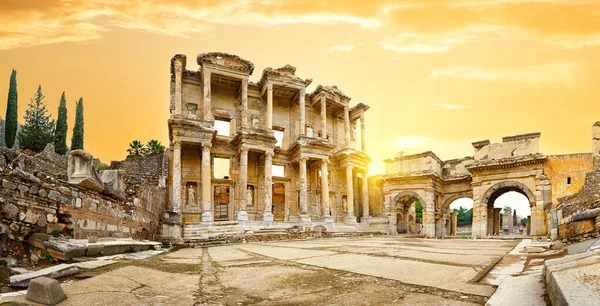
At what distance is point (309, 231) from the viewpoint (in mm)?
20297

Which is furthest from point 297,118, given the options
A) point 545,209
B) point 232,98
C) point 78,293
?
point 78,293

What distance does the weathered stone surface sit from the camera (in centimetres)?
342

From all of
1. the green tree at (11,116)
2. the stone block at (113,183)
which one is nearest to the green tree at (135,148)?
the green tree at (11,116)

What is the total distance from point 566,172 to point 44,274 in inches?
936

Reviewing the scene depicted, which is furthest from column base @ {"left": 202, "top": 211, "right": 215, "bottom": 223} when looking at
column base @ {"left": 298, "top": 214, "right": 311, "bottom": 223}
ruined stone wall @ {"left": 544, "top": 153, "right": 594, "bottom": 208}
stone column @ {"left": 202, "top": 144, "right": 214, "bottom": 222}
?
ruined stone wall @ {"left": 544, "top": 153, "right": 594, "bottom": 208}

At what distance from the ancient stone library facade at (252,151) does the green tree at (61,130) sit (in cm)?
2381

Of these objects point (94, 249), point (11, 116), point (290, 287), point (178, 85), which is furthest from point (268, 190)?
point (11, 116)

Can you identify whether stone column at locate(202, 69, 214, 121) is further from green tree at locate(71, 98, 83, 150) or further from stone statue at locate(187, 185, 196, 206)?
green tree at locate(71, 98, 83, 150)

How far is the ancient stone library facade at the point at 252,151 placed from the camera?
22.1 m

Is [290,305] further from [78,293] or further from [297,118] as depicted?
[297,118]

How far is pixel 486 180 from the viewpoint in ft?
72.1

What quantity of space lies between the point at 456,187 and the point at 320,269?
24.5 meters

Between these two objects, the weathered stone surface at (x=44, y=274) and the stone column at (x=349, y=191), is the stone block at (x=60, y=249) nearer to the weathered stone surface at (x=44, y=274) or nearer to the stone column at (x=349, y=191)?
the weathered stone surface at (x=44, y=274)

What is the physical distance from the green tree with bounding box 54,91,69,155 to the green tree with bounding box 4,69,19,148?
3.83 meters
